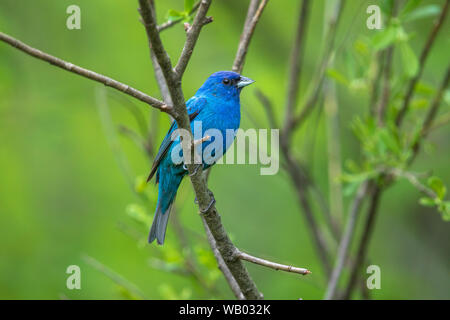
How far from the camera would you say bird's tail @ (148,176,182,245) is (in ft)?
13.1

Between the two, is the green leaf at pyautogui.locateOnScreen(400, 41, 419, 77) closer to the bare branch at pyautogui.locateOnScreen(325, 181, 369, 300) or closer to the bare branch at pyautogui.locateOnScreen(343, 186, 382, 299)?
the bare branch at pyautogui.locateOnScreen(343, 186, 382, 299)

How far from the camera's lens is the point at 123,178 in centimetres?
729

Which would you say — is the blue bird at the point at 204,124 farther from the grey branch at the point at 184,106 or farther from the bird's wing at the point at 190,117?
the grey branch at the point at 184,106

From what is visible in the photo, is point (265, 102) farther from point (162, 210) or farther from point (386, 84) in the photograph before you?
point (162, 210)

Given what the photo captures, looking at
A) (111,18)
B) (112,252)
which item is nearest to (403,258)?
(112,252)

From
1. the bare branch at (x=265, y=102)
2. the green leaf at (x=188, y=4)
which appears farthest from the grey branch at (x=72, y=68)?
the bare branch at (x=265, y=102)

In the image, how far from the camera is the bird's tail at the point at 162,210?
399cm

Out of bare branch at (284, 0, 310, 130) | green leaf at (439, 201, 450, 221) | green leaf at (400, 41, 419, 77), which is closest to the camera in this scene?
green leaf at (439, 201, 450, 221)

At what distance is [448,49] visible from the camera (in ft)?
18.2

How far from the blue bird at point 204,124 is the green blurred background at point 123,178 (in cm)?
157

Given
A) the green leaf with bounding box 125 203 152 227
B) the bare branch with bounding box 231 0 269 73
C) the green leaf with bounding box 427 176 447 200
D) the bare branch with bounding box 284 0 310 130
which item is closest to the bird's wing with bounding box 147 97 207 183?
the green leaf with bounding box 125 203 152 227

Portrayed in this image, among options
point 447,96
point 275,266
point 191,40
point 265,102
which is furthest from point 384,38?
point 275,266

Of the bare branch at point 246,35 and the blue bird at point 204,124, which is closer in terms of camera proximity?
the bare branch at point 246,35
